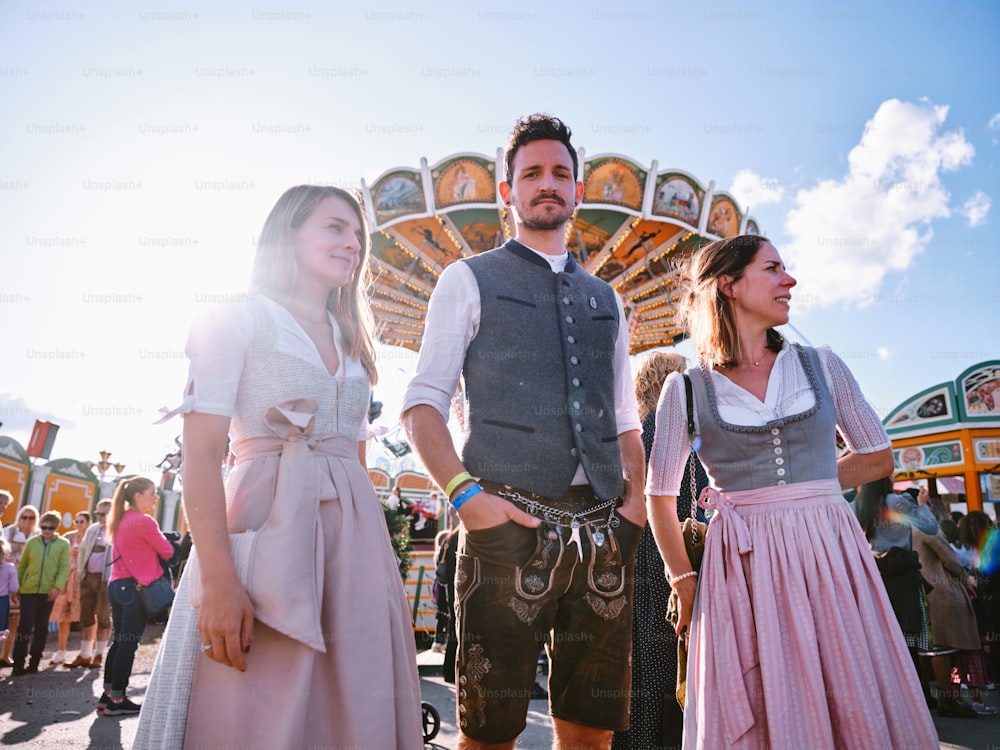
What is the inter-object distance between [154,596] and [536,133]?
207 inches

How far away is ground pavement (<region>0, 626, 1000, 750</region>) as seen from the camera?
4523 mm

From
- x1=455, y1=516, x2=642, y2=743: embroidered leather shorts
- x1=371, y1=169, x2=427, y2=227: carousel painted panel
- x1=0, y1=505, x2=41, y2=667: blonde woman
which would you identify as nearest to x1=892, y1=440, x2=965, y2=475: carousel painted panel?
x1=371, y1=169, x2=427, y2=227: carousel painted panel

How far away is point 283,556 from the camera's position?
4.78 feet

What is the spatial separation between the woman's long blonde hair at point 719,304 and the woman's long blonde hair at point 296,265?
1.15 m

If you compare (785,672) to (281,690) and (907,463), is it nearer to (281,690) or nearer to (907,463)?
(281,690)

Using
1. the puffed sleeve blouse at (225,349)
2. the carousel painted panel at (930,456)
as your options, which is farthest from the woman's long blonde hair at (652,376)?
the carousel painted panel at (930,456)

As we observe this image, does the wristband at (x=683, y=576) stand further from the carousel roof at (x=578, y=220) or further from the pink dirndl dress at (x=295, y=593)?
the carousel roof at (x=578, y=220)

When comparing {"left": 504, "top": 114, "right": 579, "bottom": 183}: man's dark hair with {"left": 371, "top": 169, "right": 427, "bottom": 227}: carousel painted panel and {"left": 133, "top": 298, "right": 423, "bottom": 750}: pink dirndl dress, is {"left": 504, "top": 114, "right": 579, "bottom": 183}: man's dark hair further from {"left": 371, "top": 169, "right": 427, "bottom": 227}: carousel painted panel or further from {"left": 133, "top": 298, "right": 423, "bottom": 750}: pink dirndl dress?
{"left": 371, "top": 169, "right": 427, "bottom": 227}: carousel painted panel

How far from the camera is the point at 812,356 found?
2207mm

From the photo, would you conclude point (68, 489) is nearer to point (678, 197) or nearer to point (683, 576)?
point (678, 197)

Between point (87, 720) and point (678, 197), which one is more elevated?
point (678, 197)

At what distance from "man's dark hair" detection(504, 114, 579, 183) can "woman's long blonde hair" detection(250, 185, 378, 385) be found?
1.84 feet

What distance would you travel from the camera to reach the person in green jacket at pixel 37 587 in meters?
7.73

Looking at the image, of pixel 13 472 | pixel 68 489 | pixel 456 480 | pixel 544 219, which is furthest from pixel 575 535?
pixel 68 489
